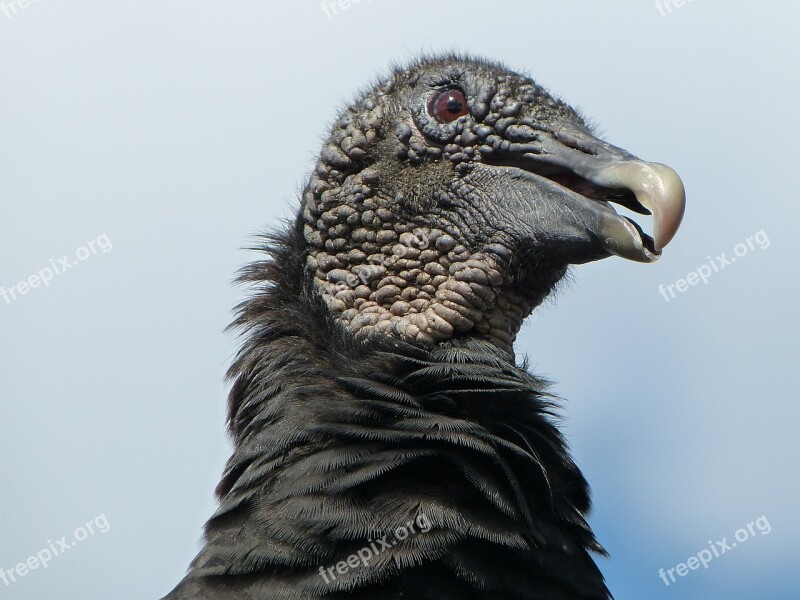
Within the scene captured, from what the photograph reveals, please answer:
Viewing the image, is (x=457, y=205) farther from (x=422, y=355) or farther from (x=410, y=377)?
(x=410, y=377)

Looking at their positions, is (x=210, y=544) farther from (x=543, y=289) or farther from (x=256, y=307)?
(x=543, y=289)

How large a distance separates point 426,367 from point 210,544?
1037 millimetres

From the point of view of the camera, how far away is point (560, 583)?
4133 mm

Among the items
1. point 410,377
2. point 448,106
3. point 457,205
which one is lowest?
point 410,377

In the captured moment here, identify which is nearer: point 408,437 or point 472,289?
point 408,437

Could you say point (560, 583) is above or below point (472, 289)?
below

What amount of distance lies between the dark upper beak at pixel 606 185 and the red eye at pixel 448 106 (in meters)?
0.31

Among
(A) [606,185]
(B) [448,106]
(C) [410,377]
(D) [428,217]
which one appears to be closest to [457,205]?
(D) [428,217]

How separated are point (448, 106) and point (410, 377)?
4.52 ft

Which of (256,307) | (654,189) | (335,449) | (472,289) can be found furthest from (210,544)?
(654,189)

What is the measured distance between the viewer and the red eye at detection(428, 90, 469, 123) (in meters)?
5.04

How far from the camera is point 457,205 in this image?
15.9 feet

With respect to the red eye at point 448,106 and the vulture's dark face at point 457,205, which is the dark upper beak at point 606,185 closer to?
the vulture's dark face at point 457,205

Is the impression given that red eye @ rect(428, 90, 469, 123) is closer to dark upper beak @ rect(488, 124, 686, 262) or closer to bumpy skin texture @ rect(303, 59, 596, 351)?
bumpy skin texture @ rect(303, 59, 596, 351)
